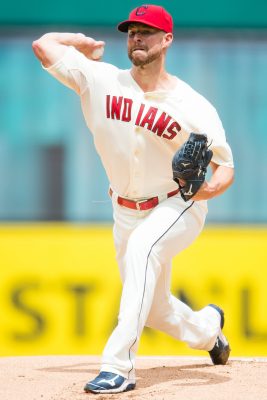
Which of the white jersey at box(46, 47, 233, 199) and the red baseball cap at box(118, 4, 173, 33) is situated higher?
the red baseball cap at box(118, 4, 173, 33)

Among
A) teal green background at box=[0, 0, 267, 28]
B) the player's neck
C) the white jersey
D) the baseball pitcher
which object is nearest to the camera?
the baseball pitcher

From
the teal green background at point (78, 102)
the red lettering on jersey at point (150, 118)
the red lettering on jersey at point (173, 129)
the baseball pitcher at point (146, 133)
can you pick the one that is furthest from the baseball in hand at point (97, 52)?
the teal green background at point (78, 102)

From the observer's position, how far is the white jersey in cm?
676

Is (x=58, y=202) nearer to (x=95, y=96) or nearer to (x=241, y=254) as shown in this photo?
(x=241, y=254)

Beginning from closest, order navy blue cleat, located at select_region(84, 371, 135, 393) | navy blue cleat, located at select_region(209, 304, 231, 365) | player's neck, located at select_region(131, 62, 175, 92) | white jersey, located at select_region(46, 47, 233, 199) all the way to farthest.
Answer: navy blue cleat, located at select_region(84, 371, 135, 393)
white jersey, located at select_region(46, 47, 233, 199)
player's neck, located at select_region(131, 62, 175, 92)
navy blue cleat, located at select_region(209, 304, 231, 365)

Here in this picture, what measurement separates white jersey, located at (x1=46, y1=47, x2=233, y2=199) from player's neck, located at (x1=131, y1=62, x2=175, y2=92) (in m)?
0.03

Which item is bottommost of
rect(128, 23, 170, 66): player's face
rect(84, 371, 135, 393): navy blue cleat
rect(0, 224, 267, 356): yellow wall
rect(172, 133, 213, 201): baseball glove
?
rect(0, 224, 267, 356): yellow wall

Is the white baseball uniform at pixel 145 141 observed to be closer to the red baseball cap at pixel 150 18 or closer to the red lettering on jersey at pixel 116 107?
the red lettering on jersey at pixel 116 107

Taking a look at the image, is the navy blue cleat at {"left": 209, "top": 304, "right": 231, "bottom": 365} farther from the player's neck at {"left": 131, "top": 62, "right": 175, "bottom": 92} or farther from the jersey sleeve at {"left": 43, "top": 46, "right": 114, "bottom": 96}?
the jersey sleeve at {"left": 43, "top": 46, "right": 114, "bottom": 96}

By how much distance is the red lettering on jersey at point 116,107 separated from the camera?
678 cm

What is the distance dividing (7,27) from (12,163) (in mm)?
1171

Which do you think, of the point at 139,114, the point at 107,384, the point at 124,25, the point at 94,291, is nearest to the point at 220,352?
the point at 107,384

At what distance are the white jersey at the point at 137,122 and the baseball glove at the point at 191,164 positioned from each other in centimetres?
26

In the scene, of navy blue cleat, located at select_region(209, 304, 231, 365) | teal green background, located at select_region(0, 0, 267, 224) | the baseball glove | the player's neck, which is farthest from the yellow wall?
the baseball glove
